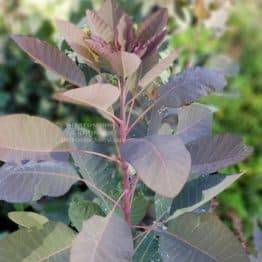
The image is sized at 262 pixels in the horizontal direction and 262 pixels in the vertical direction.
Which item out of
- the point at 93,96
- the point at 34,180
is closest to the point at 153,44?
the point at 93,96

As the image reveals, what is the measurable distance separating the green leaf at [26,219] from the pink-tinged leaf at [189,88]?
0.32m

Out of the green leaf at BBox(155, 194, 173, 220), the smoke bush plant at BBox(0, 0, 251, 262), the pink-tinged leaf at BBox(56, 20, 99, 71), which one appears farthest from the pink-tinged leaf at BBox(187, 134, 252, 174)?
the pink-tinged leaf at BBox(56, 20, 99, 71)

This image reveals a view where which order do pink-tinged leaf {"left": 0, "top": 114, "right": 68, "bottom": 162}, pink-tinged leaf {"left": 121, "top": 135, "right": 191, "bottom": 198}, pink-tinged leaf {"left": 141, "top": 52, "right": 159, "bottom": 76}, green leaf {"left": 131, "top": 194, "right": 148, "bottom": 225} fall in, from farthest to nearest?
green leaf {"left": 131, "top": 194, "right": 148, "bottom": 225}, pink-tinged leaf {"left": 141, "top": 52, "right": 159, "bottom": 76}, pink-tinged leaf {"left": 0, "top": 114, "right": 68, "bottom": 162}, pink-tinged leaf {"left": 121, "top": 135, "right": 191, "bottom": 198}

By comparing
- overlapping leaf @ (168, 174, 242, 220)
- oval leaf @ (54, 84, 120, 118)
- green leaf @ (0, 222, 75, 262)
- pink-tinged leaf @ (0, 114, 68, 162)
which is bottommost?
green leaf @ (0, 222, 75, 262)

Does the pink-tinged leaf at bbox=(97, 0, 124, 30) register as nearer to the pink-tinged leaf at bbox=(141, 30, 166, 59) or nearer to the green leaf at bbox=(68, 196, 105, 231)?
the pink-tinged leaf at bbox=(141, 30, 166, 59)

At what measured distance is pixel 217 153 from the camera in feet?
4.07

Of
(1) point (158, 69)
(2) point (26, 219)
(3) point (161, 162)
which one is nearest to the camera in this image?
(3) point (161, 162)

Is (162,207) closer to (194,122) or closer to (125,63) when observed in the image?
(194,122)

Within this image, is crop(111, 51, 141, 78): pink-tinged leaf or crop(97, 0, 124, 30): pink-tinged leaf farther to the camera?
crop(97, 0, 124, 30): pink-tinged leaf

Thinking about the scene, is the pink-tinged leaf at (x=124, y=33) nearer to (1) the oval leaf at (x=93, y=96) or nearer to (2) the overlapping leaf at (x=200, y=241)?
(1) the oval leaf at (x=93, y=96)

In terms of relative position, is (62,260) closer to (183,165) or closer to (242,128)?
(183,165)

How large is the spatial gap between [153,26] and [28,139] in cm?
32

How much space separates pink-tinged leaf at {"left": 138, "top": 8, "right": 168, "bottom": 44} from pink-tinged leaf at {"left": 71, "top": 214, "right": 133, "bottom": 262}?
0.34 meters

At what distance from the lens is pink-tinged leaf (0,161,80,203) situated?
1253 mm
